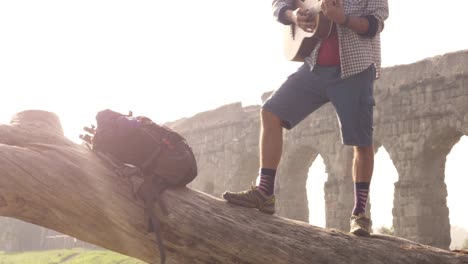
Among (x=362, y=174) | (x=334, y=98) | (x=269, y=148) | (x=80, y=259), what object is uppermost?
(x=334, y=98)

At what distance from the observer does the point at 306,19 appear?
11.5 feet

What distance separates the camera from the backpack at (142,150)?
303 centimetres

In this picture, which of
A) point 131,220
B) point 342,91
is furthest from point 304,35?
point 131,220

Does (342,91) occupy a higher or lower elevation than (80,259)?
higher

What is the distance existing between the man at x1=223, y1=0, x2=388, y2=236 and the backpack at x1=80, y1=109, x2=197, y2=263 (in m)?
0.49

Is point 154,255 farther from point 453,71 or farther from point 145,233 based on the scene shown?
point 453,71

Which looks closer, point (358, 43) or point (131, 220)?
point (131, 220)

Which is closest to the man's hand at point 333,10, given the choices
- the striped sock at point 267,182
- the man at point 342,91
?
the man at point 342,91

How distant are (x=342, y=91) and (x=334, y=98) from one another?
66mm

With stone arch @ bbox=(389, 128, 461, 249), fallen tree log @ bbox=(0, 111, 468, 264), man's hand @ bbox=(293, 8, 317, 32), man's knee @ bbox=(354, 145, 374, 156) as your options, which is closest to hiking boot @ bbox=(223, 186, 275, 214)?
fallen tree log @ bbox=(0, 111, 468, 264)

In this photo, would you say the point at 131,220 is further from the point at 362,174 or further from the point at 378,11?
the point at 378,11

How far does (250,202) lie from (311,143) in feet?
41.8

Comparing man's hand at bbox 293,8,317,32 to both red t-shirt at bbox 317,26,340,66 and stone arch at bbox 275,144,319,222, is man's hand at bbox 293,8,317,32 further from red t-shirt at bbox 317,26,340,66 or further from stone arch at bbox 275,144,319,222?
stone arch at bbox 275,144,319,222

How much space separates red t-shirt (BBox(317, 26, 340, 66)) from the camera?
352 centimetres
